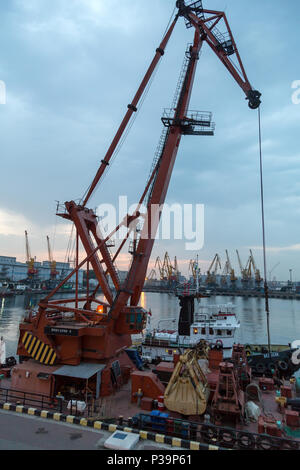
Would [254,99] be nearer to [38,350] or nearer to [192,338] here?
[192,338]

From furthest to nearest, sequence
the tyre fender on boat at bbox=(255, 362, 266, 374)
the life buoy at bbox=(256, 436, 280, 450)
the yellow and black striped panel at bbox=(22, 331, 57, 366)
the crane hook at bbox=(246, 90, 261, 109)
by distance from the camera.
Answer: the tyre fender on boat at bbox=(255, 362, 266, 374) → the crane hook at bbox=(246, 90, 261, 109) → the yellow and black striped panel at bbox=(22, 331, 57, 366) → the life buoy at bbox=(256, 436, 280, 450)

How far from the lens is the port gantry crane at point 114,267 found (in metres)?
15.5

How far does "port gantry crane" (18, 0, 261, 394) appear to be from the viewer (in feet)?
50.8

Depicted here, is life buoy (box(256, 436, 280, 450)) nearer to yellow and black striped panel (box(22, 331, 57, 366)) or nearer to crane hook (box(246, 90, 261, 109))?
yellow and black striped panel (box(22, 331, 57, 366))

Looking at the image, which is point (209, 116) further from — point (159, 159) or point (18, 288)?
point (18, 288)

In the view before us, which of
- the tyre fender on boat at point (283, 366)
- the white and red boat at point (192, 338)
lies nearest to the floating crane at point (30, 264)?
the white and red boat at point (192, 338)

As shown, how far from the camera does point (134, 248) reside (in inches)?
704

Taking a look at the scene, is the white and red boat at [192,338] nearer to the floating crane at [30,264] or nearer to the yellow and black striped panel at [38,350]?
the yellow and black striped panel at [38,350]

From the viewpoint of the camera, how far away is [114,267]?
1986 cm

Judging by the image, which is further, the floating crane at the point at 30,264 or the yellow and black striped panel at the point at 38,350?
the floating crane at the point at 30,264

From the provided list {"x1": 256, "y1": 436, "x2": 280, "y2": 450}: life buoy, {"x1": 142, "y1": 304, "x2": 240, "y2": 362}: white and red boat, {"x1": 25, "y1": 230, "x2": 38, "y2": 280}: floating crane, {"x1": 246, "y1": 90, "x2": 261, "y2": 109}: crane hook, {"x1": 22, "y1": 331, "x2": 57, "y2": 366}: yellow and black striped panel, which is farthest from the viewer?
{"x1": 25, "y1": 230, "x2": 38, "y2": 280}: floating crane

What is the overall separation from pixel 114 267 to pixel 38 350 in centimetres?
695

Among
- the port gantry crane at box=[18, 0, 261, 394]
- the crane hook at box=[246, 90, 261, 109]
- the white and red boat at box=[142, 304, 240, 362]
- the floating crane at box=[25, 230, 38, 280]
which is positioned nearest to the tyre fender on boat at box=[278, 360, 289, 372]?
the white and red boat at box=[142, 304, 240, 362]

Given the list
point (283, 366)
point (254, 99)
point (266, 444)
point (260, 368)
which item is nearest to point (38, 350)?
point (266, 444)
